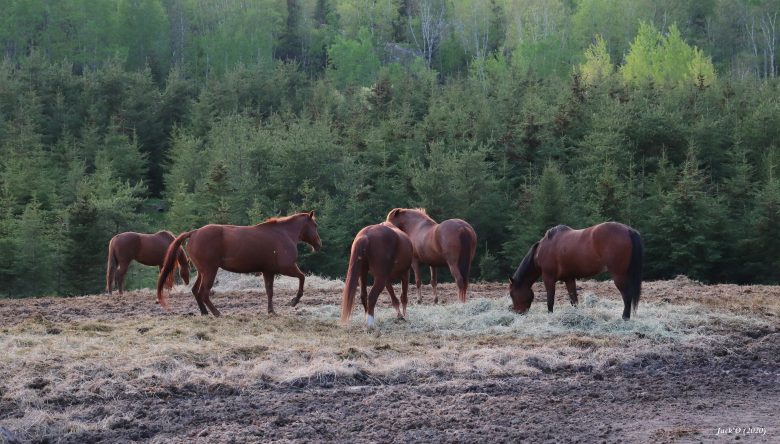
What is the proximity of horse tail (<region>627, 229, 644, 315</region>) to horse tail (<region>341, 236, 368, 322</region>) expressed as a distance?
3.78 metres

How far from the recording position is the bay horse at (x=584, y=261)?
11.6m

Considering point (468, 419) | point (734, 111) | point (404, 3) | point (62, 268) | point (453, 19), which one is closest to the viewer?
point (468, 419)

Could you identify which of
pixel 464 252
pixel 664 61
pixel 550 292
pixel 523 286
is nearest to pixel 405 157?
pixel 464 252

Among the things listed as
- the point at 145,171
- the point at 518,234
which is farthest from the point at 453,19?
the point at 518,234

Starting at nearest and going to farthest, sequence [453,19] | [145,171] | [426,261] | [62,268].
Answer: [426,261], [62,268], [145,171], [453,19]

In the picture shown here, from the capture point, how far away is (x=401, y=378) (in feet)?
27.2

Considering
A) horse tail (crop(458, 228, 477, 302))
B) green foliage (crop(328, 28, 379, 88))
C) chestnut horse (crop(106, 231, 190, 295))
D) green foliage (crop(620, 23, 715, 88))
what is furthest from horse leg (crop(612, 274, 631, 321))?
green foliage (crop(328, 28, 379, 88))

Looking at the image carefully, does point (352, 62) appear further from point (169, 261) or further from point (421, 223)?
point (169, 261)

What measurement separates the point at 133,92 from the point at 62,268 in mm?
23745

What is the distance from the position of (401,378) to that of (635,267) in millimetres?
4771

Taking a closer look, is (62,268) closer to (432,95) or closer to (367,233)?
(367,233)

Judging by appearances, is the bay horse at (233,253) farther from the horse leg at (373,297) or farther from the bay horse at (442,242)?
the bay horse at (442,242)

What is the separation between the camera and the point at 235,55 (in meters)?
72.2

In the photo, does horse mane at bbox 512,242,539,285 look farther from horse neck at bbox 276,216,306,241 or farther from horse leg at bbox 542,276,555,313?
horse neck at bbox 276,216,306,241
